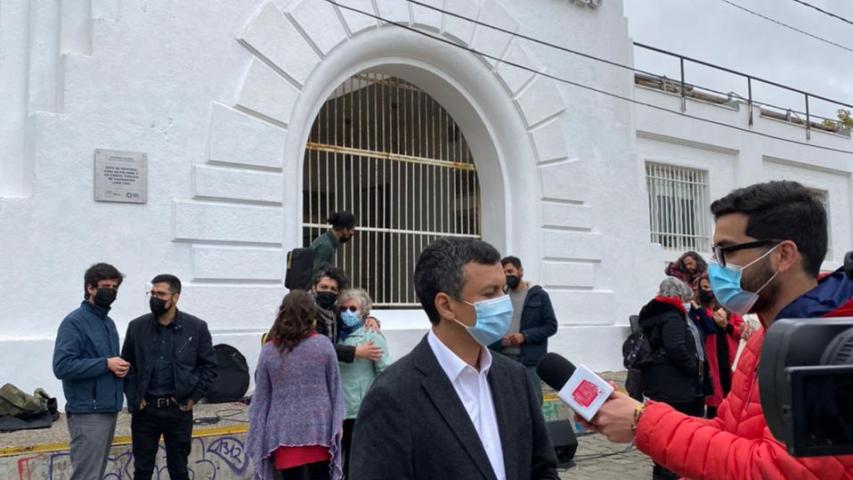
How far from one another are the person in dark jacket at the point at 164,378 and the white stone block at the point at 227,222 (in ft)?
7.21

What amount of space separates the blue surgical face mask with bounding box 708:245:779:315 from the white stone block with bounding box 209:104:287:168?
638cm

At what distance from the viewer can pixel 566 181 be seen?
36.5ft

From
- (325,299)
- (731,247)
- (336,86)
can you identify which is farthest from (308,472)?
(336,86)

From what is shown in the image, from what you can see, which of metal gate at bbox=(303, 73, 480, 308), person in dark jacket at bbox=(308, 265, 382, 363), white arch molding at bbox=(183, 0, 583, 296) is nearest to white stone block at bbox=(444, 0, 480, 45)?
white arch molding at bbox=(183, 0, 583, 296)

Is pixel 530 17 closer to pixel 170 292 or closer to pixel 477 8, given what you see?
pixel 477 8

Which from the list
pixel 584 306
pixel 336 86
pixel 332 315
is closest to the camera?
pixel 332 315

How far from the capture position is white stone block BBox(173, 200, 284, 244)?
806cm

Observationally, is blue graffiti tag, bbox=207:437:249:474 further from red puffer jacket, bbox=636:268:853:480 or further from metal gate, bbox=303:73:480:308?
red puffer jacket, bbox=636:268:853:480

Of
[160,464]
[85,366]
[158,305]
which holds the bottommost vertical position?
[160,464]

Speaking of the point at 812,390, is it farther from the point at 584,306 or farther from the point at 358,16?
the point at 584,306

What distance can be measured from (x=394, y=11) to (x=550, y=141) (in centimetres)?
276

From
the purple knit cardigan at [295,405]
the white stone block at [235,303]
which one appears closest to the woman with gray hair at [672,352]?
the purple knit cardigan at [295,405]

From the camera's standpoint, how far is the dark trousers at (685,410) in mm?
6566

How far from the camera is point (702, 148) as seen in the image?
45.1ft
